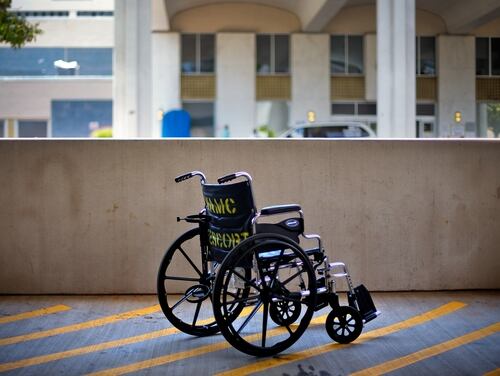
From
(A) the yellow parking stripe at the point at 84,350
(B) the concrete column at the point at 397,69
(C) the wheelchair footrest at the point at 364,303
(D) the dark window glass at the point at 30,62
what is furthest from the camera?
(D) the dark window glass at the point at 30,62

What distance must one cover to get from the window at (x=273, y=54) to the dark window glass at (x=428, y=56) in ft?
20.7

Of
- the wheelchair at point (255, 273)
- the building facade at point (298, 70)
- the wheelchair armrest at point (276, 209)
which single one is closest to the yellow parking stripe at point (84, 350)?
the wheelchair at point (255, 273)

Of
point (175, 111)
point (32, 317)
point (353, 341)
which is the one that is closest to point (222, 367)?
point (353, 341)

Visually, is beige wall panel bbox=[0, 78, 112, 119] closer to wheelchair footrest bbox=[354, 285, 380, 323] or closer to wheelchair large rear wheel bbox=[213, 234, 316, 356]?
wheelchair footrest bbox=[354, 285, 380, 323]

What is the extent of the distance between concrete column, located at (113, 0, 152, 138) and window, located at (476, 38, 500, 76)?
17.8 metres

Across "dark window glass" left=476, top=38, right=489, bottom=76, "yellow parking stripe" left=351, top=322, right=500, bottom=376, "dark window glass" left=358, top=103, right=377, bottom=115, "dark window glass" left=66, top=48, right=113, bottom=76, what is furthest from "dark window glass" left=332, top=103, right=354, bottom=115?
"yellow parking stripe" left=351, top=322, right=500, bottom=376

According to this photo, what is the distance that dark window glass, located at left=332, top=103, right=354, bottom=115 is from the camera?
111ft

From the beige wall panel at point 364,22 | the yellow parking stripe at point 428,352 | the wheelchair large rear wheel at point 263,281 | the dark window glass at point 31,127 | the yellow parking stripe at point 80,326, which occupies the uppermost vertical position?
the beige wall panel at point 364,22

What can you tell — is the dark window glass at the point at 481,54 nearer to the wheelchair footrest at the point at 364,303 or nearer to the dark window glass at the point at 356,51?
the dark window glass at the point at 356,51

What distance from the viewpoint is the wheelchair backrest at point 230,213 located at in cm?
414

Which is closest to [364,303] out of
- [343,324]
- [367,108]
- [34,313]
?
[343,324]

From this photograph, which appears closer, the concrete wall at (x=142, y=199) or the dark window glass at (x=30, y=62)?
the concrete wall at (x=142, y=199)

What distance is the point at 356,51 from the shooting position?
111ft

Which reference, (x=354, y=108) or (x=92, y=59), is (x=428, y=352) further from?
(x=92, y=59)
